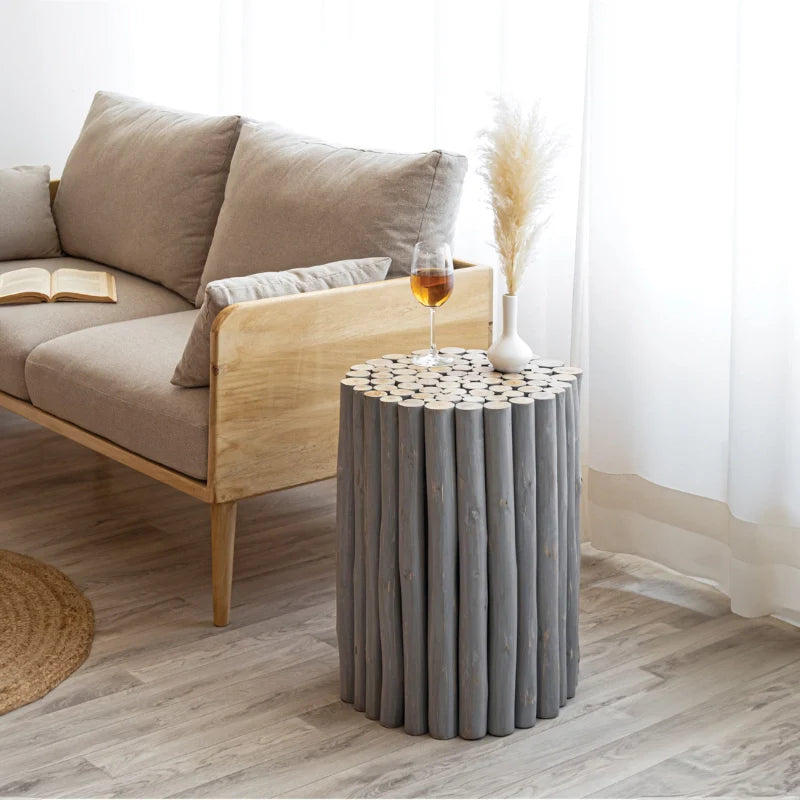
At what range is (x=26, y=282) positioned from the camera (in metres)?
3.54

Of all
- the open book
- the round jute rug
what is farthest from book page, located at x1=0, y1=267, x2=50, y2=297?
the round jute rug

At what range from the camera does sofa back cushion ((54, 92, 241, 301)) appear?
3.53m

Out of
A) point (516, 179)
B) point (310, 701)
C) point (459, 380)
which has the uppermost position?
point (516, 179)

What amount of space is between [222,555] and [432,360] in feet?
2.09

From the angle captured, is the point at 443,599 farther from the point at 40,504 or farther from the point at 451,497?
the point at 40,504

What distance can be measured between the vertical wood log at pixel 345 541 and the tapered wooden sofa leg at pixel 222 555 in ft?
1.33

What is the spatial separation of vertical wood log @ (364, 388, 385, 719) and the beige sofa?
477 millimetres

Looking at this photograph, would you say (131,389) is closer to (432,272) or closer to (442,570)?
(432,272)

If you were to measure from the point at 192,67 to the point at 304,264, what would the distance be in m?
1.97

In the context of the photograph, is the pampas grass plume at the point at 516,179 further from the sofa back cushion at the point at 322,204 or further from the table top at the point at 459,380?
the sofa back cushion at the point at 322,204

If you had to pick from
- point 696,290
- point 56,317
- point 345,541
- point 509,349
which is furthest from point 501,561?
point 56,317

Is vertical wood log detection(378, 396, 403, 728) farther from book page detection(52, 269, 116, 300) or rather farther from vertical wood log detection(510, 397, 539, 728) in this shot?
book page detection(52, 269, 116, 300)

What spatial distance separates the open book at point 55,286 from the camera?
3443mm

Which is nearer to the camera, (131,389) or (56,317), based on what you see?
(131,389)
